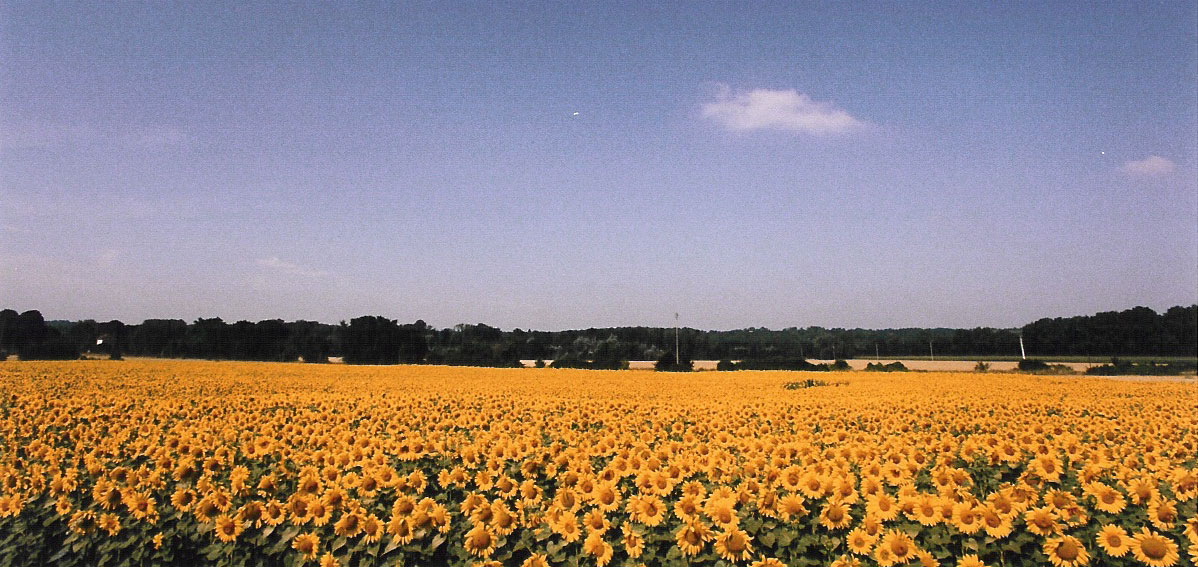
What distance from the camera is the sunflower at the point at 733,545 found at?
497 centimetres

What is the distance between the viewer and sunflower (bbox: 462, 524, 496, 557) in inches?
213

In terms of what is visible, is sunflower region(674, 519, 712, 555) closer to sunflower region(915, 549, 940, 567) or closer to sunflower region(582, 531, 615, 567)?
sunflower region(582, 531, 615, 567)

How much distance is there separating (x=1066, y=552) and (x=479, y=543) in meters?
4.09

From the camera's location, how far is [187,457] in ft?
24.1

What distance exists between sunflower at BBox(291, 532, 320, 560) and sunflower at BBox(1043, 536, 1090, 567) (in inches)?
210

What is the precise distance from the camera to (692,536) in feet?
16.7

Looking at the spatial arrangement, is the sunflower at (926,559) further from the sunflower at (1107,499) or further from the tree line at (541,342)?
the tree line at (541,342)

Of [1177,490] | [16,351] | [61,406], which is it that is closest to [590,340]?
[16,351]

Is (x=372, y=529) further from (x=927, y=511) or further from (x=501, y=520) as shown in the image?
(x=927, y=511)

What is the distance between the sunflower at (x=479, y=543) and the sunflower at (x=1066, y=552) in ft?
12.8

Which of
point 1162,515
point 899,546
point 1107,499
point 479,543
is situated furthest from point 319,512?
point 1162,515

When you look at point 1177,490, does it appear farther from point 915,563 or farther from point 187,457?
point 187,457

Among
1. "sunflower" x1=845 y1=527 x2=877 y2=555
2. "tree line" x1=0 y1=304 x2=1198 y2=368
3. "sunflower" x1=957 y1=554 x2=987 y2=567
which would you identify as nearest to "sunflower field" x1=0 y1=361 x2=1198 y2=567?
"sunflower" x1=845 y1=527 x2=877 y2=555

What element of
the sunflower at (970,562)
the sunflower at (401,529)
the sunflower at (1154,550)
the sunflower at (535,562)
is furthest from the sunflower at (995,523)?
the sunflower at (401,529)
